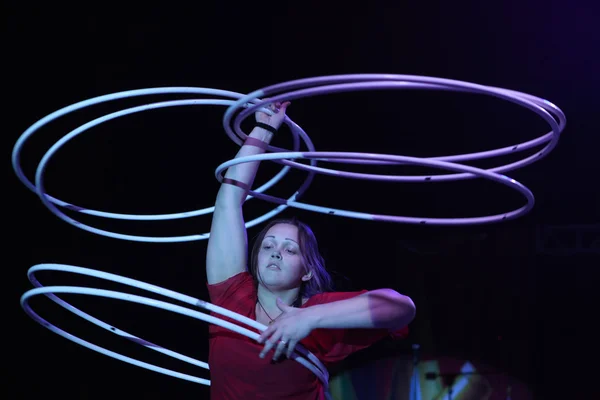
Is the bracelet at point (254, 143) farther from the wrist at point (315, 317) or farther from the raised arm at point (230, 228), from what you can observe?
the wrist at point (315, 317)

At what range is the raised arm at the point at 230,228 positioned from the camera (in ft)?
8.22

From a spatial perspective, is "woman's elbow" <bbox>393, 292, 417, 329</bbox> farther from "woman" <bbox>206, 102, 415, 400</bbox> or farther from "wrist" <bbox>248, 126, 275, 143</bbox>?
"wrist" <bbox>248, 126, 275, 143</bbox>

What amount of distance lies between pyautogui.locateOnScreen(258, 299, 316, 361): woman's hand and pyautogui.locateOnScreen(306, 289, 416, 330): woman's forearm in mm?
35

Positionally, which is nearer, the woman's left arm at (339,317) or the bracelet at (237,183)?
the woman's left arm at (339,317)

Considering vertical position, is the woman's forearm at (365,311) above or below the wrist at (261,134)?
below

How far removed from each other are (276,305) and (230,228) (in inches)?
15.2

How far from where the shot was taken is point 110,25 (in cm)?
381

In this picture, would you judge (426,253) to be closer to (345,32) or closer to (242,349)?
(345,32)

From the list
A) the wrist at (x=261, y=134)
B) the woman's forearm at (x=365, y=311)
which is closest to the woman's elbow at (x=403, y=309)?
the woman's forearm at (x=365, y=311)

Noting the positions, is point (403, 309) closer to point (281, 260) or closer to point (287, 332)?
point (287, 332)

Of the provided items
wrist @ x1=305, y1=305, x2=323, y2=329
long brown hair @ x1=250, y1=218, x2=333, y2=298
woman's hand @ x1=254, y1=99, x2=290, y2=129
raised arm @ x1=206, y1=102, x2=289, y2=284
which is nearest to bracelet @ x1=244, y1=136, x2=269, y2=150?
raised arm @ x1=206, y1=102, x2=289, y2=284

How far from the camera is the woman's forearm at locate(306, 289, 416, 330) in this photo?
2.04 metres

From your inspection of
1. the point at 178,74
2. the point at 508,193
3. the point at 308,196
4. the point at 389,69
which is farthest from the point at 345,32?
the point at 508,193

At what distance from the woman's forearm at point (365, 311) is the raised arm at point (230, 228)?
23.4 inches
